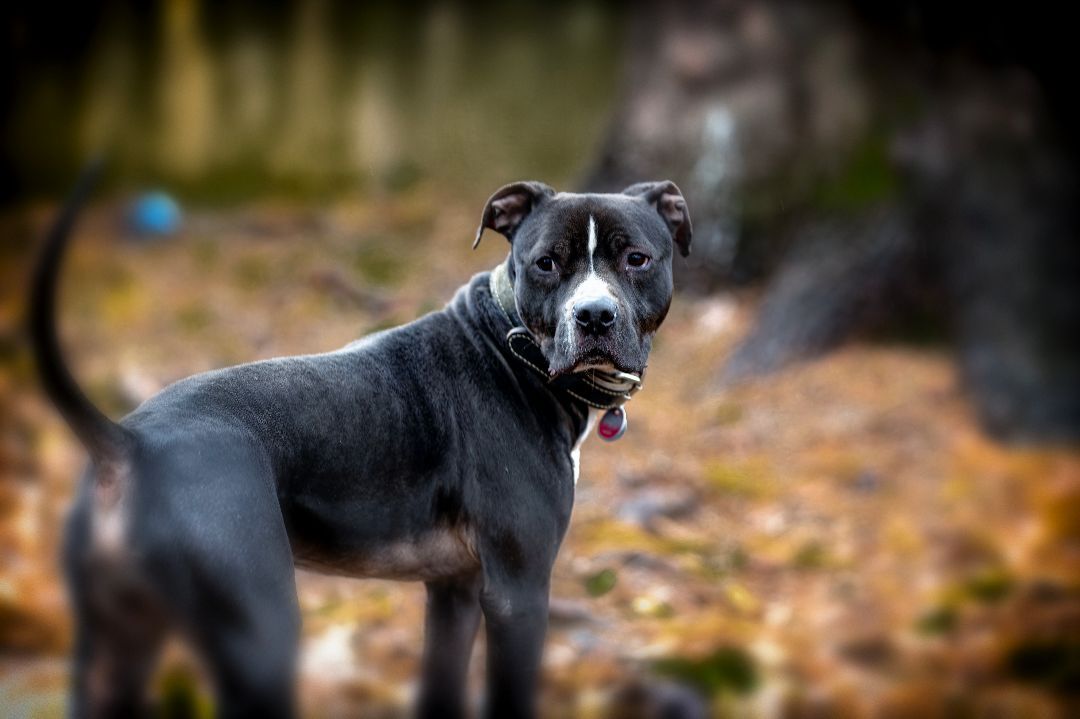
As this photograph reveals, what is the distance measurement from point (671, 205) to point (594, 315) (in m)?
0.61

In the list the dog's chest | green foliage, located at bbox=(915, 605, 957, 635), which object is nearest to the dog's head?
the dog's chest

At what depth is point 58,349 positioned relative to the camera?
2.34 metres

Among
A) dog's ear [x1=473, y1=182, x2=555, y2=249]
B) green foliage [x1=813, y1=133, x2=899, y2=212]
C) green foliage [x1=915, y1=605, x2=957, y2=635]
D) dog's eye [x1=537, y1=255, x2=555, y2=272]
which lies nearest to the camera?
dog's eye [x1=537, y1=255, x2=555, y2=272]

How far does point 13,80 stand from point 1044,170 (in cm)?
726

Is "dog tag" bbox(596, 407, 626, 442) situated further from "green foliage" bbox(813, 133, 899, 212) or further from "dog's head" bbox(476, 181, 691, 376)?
"green foliage" bbox(813, 133, 899, 212)

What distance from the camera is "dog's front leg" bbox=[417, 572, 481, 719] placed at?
337 centimetres

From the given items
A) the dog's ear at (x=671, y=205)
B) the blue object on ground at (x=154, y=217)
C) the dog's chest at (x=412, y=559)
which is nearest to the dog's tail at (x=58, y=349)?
the dog's chest at (x=412, y=559)

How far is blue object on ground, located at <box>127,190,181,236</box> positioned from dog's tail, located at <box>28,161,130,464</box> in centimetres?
629

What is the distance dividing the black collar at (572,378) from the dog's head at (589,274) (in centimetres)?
5

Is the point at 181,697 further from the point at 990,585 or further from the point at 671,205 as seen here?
the point at 990,585

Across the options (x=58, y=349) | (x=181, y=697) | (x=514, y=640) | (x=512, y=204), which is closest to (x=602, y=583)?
(x=514, y=640)

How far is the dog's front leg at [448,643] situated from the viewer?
3365 millimetres

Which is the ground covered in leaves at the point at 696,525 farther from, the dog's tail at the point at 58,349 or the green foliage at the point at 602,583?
the dog's tail at the point at 58,349

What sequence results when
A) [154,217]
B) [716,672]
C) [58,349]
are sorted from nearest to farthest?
1. [58,349]
2. [716,672]
3. [154,217]
